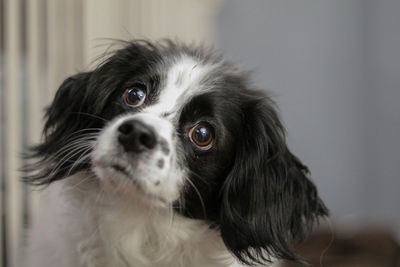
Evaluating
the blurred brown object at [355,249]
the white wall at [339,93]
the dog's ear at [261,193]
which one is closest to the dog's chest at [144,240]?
the dog's ear at [261,193]

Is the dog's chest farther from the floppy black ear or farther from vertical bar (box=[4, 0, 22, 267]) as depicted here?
vertical bar (box=[4, 0, 22, 267])

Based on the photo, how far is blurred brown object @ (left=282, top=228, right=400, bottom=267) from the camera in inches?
101

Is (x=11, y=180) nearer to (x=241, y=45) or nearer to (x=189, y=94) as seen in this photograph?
(x=189, y=94)

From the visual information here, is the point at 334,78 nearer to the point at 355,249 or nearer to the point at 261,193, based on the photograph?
the point at 355,249

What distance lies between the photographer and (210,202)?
4.86 feet

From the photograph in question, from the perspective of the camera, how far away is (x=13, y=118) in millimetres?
1910

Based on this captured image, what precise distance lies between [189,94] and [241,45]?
2.91 metres

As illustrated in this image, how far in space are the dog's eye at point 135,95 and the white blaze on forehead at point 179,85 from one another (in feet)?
0.20

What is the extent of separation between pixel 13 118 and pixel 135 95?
72cm

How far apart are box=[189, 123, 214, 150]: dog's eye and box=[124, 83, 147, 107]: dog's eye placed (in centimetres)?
17

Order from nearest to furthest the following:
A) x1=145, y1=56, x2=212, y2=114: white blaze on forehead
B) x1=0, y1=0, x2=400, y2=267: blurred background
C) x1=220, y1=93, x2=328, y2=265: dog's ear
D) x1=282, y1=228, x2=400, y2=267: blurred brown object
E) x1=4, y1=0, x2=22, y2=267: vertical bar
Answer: x1=145, y1=56, x2=212, y2=114: white blaze on forehead < x1=220, y1=93, x2=328, y2=265: dog's ear < x1=4, y1=0, x2=22, y2=267: vertical bar < x1=282, y1=228, x2=400, y2=267: blurred brown object < x1=0, y1=0, x2=400, y2=267: blurred background

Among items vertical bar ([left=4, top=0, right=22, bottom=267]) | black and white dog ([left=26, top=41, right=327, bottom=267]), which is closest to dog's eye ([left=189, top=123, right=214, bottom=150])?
black and white dog ([left=26, top=41, right=327, bottom=267])

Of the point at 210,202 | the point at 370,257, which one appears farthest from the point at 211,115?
the point at 370,257

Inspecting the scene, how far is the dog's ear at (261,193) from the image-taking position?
4.72ft
